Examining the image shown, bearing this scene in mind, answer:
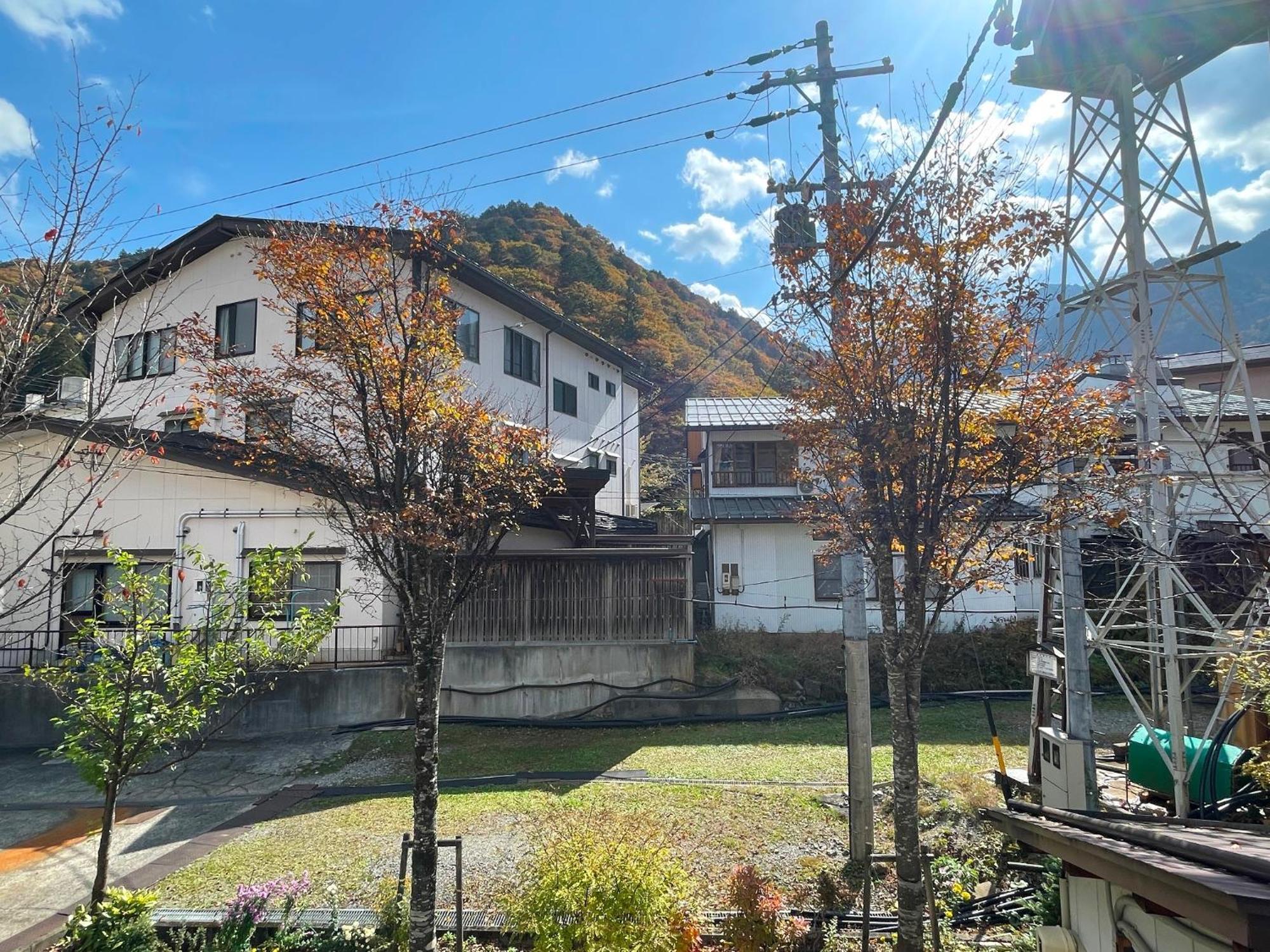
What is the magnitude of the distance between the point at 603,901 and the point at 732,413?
55.4ft

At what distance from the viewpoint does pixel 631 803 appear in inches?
311

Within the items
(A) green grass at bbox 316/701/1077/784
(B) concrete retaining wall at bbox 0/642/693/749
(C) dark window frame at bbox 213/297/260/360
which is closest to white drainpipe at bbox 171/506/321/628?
(B) concrete retaining wall at bbox 0/642/693/749

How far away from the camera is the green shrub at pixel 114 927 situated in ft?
14.9

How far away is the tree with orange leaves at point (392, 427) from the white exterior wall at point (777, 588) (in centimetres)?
1213

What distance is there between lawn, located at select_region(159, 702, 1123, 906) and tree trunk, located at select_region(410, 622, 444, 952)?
1.25 m

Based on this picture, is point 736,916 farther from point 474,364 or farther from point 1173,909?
point 474,364

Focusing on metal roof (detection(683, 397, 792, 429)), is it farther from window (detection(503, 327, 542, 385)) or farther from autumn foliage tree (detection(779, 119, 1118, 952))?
autumn foliage tree (detection(779, 119, 1118, 952))

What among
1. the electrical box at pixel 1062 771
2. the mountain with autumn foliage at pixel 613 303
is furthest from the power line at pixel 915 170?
the mountain with autumn foliage at pixel 613 303

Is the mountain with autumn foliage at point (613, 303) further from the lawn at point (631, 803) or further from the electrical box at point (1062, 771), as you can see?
→ the electrical box at point (1062, 771)

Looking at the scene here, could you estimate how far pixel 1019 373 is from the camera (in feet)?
15.0

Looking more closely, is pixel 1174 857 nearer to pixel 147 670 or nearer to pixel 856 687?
pixel 856 687

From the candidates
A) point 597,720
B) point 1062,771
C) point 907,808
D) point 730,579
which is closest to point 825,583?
point 730,579

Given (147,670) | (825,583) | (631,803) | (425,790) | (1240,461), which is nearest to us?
(425,790)

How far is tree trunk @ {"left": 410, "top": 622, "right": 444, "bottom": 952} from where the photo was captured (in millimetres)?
4422
